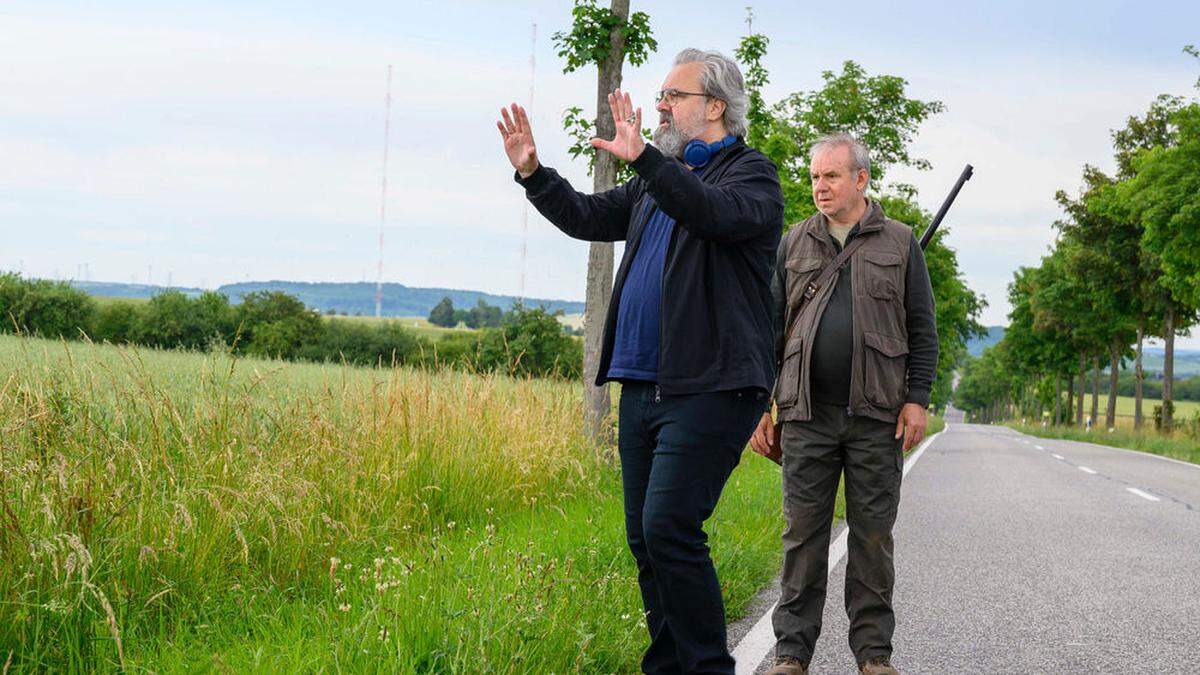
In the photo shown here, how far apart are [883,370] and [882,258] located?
0.46 meters

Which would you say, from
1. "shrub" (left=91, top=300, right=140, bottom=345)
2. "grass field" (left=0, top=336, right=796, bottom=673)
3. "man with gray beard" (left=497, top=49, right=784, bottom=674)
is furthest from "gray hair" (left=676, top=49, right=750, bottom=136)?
"shrub" (left=91, top=300, right=140, bottom=345)

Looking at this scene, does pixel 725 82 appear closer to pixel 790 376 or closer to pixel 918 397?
pixel 790 376

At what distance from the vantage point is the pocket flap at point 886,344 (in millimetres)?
4355

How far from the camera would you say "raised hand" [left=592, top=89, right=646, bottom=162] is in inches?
117

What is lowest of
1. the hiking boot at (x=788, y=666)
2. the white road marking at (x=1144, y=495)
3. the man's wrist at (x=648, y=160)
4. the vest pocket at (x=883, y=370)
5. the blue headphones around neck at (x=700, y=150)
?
the white road marking at (x=1144, y=495)

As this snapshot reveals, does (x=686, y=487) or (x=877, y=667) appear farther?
(x=877, y=667)

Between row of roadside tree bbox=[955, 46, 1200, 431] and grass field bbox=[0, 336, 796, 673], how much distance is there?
19.2 m

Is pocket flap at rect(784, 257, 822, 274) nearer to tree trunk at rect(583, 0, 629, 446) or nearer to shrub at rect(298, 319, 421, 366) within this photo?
tree trunk at rect(583, 0, 629, 446)

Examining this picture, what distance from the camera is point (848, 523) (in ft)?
14.5

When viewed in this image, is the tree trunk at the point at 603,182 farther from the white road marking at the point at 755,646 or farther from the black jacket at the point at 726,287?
the black jacket at the point at 726,287

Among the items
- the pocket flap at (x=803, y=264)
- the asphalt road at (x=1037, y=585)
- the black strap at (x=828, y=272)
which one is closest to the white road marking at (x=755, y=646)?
the asphalt road at (x=1037, y=585)

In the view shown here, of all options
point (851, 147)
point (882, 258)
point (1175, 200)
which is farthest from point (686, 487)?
point (1175, 200)

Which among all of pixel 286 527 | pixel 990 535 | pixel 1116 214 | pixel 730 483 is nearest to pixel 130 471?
pixel 286 527

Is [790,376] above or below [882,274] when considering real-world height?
below
